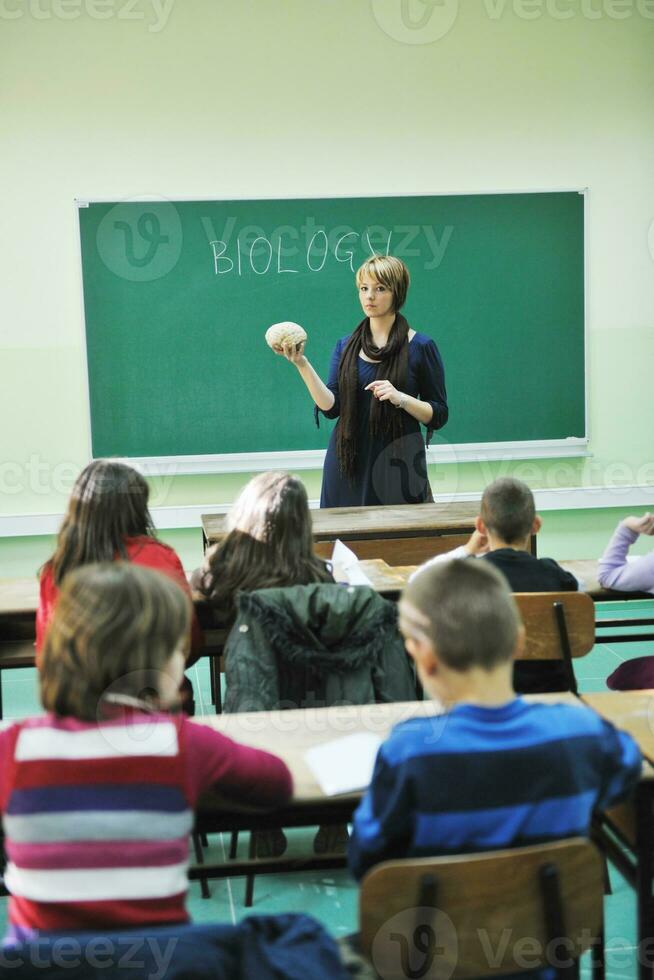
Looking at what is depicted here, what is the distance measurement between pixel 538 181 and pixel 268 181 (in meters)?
1.41

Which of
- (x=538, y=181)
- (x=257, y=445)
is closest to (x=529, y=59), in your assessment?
(x=538, y=181)

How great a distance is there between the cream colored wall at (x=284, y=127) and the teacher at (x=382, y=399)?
114 cm

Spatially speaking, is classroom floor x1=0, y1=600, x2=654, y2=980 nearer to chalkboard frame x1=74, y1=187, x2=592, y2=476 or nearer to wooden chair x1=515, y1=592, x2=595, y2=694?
wooden chair x1=515, y1=592, x2=595, y2=694

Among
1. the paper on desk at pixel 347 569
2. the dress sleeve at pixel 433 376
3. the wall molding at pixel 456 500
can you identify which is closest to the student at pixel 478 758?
the paper on desk at pixel 347 569

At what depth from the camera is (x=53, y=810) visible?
139cm

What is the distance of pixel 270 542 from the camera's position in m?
2.68

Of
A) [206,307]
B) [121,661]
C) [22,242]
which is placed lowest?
[121,661]

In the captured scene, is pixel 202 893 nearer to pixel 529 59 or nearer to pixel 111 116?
pixel 111 116

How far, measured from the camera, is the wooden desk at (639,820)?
186 centimetres
